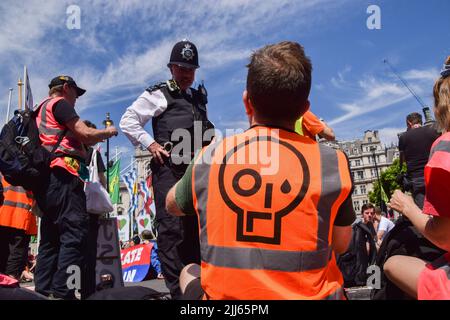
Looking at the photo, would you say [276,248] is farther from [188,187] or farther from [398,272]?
[398,272]

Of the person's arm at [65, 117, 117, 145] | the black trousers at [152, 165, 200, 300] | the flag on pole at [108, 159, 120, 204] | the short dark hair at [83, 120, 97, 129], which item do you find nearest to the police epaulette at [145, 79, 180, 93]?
the person's arm at [65, 117, 117, 145]

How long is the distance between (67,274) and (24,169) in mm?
1053

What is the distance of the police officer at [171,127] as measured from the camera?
3.75 meters

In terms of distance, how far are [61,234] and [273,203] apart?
2763 millimetres

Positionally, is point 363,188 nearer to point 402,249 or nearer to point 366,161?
point 366,161

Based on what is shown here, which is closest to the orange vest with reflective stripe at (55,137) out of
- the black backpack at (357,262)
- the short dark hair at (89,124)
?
the short dark hair at (89,124)

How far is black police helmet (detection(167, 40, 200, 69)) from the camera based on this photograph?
4.26m

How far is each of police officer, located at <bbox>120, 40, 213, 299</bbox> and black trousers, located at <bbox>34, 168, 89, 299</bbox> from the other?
0.73m

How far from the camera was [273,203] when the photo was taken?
1.77m

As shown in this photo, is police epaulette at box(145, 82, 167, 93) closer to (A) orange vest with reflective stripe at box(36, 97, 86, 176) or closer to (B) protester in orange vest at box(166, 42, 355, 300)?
(A) orange vest with reflective stripe at box(36, 97, 86, 176)

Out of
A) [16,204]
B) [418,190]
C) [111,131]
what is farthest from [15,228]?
[418,190]

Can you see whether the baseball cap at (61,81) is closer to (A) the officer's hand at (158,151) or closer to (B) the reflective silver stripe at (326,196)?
(A) the officer's hand at (158,151)
